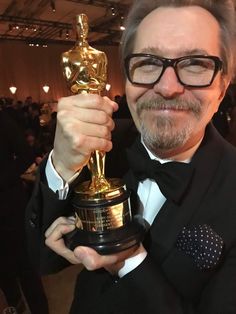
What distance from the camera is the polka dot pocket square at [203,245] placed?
789mm

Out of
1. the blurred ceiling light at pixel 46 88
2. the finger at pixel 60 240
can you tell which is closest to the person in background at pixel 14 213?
the finger at pixel 60 240

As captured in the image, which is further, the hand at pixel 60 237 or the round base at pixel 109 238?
the hand at pixel 60 237

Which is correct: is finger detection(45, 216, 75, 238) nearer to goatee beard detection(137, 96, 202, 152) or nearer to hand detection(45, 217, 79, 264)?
hand detection(45, 217, 79, 264)

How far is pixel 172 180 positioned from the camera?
2.93ft

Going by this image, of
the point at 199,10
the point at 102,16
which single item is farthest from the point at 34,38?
the point at 199,10

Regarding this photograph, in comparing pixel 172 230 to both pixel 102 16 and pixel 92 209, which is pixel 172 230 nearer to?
pixel 92 209

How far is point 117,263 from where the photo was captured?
818 millimetres

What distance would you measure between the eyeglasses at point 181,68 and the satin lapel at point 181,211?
0.22 m

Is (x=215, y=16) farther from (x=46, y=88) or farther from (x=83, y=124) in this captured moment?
(x=46, y=88)

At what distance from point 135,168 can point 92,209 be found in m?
0.22

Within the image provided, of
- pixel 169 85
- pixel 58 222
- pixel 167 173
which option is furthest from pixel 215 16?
pixel 58 222

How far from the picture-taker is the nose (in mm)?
844

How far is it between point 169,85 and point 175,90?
20mm

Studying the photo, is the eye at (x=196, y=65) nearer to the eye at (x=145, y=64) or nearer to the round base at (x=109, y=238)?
the eye at (x=145, y=64)
